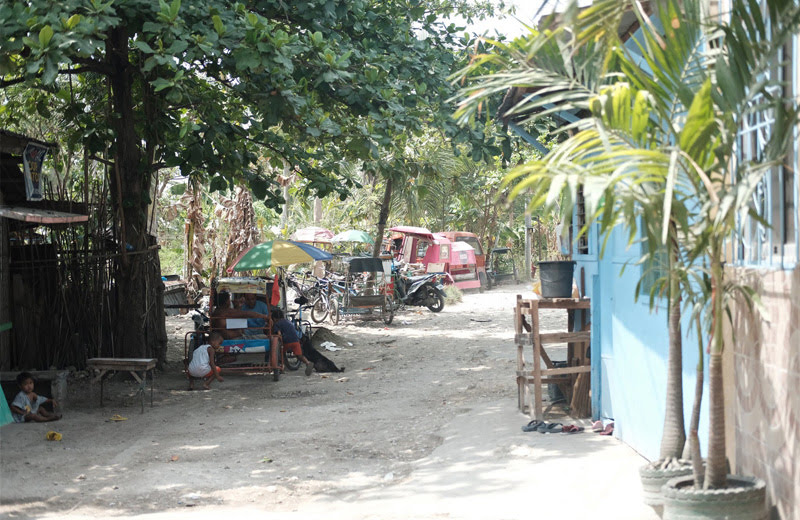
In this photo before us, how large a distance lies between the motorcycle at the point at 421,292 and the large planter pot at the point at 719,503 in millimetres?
16632

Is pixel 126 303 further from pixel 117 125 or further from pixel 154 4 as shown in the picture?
pixel 154 4

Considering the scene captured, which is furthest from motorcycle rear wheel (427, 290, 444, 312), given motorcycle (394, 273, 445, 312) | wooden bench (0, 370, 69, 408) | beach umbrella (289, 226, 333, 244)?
wooden bench (0, 370, 69, 408)

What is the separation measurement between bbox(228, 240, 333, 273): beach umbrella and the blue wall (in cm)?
570

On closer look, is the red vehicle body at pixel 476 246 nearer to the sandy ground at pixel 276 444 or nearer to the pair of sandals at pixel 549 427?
the sandy ground at pixel 276 444

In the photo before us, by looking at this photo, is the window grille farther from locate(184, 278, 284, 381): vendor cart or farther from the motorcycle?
the motorcycle

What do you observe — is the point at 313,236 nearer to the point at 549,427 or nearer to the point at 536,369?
the point at 536,369

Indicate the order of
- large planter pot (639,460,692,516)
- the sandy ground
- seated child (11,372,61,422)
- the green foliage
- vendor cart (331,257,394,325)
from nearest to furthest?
large planter pot (639,460,692,516)
the sandy ground
seated child (11,372,61,422)
vendor cart (331,257,394,325)
the green foliage

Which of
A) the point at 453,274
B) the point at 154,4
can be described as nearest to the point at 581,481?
the point at 154,4

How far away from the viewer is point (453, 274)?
26.6 metres

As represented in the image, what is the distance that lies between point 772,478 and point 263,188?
8.00 m

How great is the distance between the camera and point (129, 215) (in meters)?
11.2

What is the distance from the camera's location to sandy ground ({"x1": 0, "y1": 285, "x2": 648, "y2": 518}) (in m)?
5.77

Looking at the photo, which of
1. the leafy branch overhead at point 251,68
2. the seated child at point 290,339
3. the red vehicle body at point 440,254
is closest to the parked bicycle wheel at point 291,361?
the seated child at point 290,339

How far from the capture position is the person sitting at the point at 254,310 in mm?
11320
